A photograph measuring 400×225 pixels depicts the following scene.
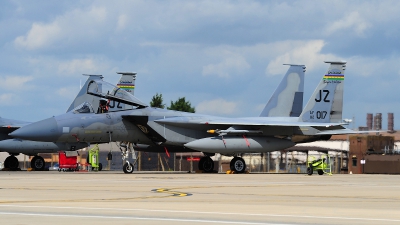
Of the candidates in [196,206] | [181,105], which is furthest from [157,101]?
[196,206]

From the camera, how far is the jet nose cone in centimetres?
2894

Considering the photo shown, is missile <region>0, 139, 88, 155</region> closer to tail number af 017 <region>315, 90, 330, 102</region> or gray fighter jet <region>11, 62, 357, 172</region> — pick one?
gray fighter jet <region>11, 62, 357, 172</region>

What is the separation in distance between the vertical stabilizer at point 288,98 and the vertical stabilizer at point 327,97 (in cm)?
276

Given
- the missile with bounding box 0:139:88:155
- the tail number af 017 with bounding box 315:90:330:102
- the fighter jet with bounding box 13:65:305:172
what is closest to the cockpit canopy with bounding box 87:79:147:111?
the fighter jet with bounding box 13:65:305:172

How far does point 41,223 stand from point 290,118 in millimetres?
25675

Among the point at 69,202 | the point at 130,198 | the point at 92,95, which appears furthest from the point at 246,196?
the point at 92,95

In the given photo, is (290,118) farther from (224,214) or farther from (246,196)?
(224,214)

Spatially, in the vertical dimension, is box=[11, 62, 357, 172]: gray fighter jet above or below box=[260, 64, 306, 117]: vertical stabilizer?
below

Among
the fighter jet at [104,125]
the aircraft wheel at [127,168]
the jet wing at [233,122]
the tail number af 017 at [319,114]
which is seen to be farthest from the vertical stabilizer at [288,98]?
the aircraft wheel at [127,168]

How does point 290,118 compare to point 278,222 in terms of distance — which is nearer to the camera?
point 278,222

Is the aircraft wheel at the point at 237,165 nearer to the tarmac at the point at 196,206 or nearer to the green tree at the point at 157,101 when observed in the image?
the tarmac at the point at 196,206

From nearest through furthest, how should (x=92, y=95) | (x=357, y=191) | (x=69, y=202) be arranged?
(x=69, y=202) < (x=357, y=191) < (x=92, y=95)

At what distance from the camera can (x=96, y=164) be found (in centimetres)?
4012

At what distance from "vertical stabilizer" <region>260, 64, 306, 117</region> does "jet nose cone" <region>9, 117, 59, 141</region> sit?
36.7 feet
